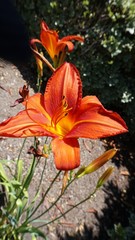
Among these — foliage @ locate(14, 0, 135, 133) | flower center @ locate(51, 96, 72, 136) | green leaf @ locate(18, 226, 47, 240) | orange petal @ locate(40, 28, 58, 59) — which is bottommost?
green leaf @ locate(18, 226, 47, 240)

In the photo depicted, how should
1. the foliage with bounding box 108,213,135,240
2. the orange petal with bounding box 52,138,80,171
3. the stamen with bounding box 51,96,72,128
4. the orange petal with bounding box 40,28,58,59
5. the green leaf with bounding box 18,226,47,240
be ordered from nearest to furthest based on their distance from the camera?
the orange petal with bounding box 52,138,80,171 → the stamen with bounding box 51,96,72,128 → the orange petal with bounding box 40,28,58,59 → the green leaf with bounding box 18,226,47,240 → the foliage with bounding box 108,213,135,240

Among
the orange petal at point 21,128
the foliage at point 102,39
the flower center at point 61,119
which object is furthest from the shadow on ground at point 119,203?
the orange petal at point 21,128

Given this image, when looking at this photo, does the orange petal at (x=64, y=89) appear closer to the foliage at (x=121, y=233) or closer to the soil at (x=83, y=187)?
the soil at (x=83, y=187)

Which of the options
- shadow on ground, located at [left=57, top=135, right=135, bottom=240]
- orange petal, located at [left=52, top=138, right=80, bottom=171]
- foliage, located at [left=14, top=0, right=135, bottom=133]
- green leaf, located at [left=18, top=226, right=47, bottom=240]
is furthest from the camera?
foliage, located at [left=14, top=0, right=135, bottom=133]

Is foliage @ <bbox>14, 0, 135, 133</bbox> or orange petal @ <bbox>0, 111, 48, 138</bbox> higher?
foliage @ <bbox>14, 0, 135, 133</bbox>

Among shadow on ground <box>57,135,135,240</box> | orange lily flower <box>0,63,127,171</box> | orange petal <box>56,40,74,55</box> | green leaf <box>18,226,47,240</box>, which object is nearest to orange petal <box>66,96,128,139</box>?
orange lily flower <box>0,63,127,171</box>

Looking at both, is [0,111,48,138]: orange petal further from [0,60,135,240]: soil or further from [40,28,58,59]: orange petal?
[0,60,135,240]: soil

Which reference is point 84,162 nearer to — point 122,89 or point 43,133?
point 122,89

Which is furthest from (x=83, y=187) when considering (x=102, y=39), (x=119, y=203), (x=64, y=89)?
(x=64, y=89)
